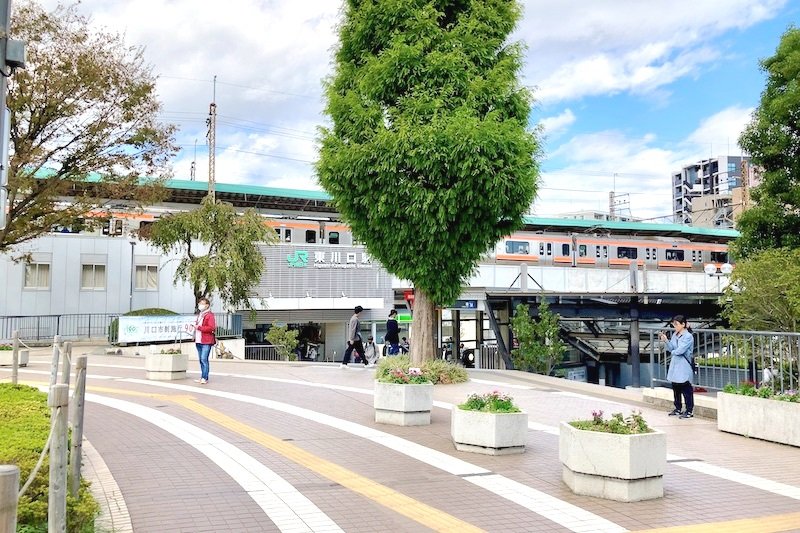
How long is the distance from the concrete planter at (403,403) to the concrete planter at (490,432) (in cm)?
159

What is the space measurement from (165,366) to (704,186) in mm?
101602

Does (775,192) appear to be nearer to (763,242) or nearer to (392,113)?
(763,242)

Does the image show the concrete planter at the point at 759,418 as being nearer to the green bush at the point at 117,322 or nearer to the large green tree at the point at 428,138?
the large green tree at the point at 428,138

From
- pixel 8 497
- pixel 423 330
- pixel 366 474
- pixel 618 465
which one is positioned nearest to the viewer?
pixel 8 497

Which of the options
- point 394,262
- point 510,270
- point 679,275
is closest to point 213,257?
point 394,262

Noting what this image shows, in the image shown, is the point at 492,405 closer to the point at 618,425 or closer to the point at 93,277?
the point at 618,425

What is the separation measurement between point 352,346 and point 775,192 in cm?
1126

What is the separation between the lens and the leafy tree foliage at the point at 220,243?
2447cm

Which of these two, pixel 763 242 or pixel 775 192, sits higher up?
pixel 775 192

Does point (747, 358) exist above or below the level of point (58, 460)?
above

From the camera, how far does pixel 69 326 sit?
28156mm

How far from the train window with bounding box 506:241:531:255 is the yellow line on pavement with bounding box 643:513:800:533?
33450 mm

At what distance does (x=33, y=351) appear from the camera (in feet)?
76.7


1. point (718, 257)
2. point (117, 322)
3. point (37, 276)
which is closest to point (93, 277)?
point (37, 276)
